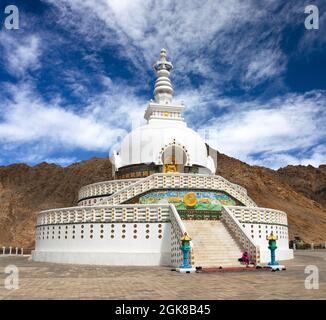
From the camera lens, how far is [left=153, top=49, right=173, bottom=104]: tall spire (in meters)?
35.7

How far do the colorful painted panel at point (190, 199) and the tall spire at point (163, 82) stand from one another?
1355cm

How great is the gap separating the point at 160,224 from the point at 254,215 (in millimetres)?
5901

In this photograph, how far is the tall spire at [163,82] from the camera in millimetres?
35688

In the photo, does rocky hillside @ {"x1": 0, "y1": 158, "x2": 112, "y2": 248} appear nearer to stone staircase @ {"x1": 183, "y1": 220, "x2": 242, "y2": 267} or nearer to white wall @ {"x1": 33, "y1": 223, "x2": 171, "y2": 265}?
white wall @ {"x1": 33, "y1": 223, "x2": 171, "y2": 265}

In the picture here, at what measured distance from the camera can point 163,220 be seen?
19844 millimetres

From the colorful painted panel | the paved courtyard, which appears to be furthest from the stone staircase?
the paved courtyard

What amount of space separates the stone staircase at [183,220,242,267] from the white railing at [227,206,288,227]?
4.10ft

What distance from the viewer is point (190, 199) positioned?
21234 mm

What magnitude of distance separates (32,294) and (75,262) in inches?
449

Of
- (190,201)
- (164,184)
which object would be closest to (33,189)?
(164,184)

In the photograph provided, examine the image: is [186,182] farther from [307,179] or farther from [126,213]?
[307,179]

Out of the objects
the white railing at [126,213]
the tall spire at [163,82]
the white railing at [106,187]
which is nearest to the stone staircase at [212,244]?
the white railing at [126,213]

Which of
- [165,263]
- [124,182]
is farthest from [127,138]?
[165,263]
